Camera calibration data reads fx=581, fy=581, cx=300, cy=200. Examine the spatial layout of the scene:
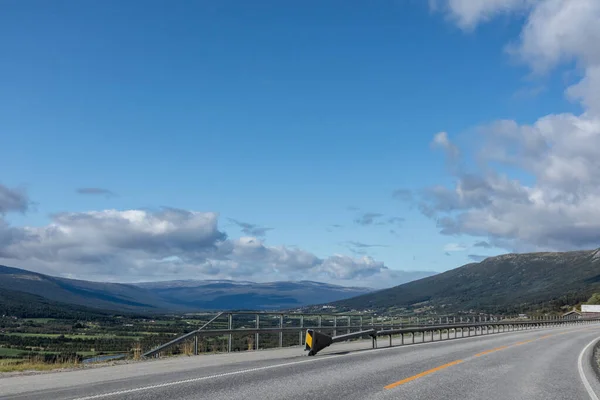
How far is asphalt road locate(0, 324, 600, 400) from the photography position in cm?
1103

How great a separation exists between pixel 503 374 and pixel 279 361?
259 inches

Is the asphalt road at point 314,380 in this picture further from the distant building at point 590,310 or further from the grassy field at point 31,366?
the distant building at point 590,310

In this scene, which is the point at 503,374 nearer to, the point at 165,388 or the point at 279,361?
the point at 279,361

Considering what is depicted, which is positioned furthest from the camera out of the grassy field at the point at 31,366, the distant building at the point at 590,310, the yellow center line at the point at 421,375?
the distant building at the point at 590,310

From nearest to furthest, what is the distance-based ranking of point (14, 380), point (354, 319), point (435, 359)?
point (14, 380), point (435, 359), point (354, 319)

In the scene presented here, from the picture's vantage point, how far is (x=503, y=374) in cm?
1574

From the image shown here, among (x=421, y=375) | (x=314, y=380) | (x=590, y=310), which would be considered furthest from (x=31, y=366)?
(x=590, y=310)

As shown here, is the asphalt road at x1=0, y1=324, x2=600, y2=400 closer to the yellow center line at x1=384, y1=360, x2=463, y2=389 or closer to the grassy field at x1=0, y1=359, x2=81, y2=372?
the yellow center line at x1=384, y1=360, x2=463, y2=389

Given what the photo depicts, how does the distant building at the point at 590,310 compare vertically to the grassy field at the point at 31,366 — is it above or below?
above

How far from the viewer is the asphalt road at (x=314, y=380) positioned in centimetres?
1103

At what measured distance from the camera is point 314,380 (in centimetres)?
1313

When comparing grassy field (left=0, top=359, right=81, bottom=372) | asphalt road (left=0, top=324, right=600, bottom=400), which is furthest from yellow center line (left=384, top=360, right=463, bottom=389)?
grassy field (left=0, top=359, right=81, bottom=372)

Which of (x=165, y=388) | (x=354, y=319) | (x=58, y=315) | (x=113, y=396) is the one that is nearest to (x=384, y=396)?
(x=165, y=388)

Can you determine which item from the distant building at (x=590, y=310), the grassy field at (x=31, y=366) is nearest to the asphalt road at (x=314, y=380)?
the grassy field at (x=31, y=366)
